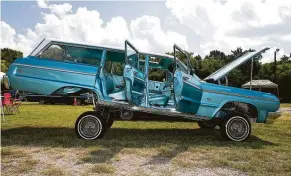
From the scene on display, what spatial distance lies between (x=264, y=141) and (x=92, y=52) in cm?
474

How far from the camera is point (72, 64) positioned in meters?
8.18

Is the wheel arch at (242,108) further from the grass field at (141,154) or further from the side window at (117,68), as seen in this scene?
the side window at (117,68)

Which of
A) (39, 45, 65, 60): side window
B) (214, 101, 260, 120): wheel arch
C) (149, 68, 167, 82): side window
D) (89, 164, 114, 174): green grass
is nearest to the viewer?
(89, 164, 114, 174): green grass

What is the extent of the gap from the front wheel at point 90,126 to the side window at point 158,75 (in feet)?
8.22

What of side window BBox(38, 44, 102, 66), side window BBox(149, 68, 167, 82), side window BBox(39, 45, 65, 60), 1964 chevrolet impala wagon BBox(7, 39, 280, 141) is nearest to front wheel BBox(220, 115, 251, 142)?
1964 chevrolet impala wagon BBox(7, 39, 280, 141)

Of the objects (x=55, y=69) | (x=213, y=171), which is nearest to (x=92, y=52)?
(x=55, y=69)

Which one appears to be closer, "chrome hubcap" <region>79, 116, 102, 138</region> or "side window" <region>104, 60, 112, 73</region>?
"chrome hubcap" <region>79, 116, 102, 138</region>

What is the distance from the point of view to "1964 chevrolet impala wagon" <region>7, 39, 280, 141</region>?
26.4 ft

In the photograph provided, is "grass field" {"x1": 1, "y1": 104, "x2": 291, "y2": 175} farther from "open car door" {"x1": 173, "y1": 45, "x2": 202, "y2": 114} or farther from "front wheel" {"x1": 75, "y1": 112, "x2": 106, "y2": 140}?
"open car door" {"x1": 173, "y1": 45, "x2": 202, "y2": 114}

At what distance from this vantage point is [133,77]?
315 inches

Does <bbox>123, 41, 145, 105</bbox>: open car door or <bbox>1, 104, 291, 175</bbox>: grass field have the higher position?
<bbox>123, 41, 145, 105</bbox>: open car door

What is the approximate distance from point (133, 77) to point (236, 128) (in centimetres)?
280

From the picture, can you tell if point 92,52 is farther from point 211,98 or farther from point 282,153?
point 282,153

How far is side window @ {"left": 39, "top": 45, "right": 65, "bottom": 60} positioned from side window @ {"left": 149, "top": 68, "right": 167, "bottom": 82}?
2.70 meters
